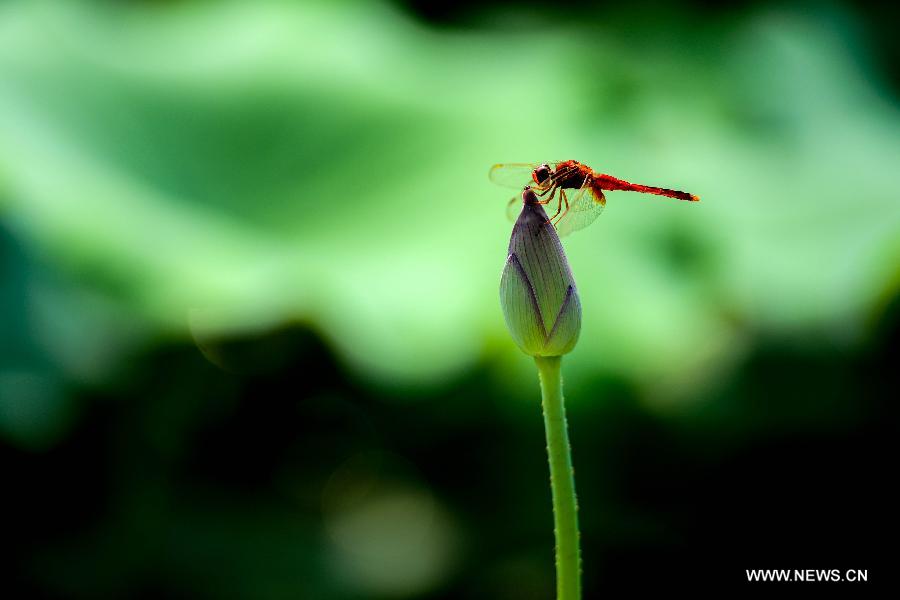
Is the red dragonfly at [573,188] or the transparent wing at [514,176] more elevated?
the transparent wing at [514,176]

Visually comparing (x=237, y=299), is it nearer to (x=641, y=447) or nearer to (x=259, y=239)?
(x=259, y=239)

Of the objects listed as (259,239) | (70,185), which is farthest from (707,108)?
(70,185)

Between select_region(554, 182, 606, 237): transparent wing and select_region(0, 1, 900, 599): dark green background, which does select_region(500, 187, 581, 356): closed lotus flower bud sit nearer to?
select_region(554, 182, 606, 237): transparent wing

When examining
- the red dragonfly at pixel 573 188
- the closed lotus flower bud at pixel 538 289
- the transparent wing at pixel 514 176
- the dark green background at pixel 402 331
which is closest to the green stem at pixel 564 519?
the closed lotus flower bud at pixel 538 289

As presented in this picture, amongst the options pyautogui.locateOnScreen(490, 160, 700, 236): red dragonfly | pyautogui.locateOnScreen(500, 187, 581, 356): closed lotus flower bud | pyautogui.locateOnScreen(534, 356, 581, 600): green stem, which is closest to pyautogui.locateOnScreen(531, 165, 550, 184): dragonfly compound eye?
pyautogui.locateOnScreen(490, 160, 700, 236): red dragonfly

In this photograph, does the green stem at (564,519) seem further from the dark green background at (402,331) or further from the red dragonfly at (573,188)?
the dark green background at (402,331)
